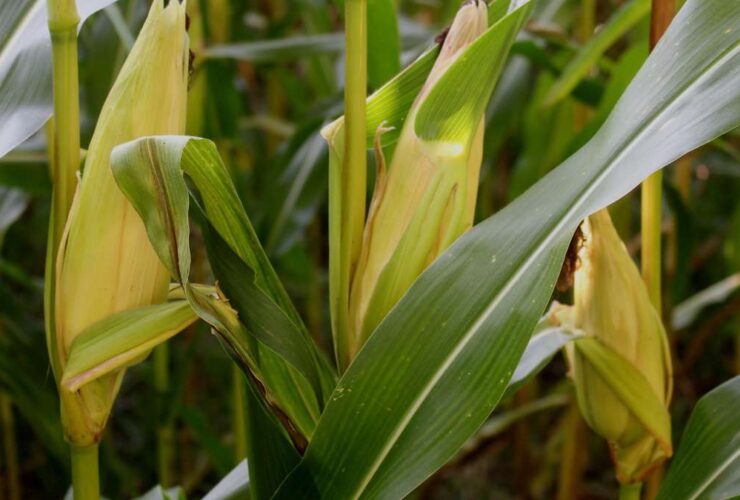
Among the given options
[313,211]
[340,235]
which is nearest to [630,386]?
[340,235]

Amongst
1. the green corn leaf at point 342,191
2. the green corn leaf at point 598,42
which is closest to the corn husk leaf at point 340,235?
the green corn leaf at point 342,191

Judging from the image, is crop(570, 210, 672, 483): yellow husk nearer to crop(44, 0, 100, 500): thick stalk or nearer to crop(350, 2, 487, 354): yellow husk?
crop(350, 2, 487, 354): yellow husk

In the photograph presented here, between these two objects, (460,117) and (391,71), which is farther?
(391,71)

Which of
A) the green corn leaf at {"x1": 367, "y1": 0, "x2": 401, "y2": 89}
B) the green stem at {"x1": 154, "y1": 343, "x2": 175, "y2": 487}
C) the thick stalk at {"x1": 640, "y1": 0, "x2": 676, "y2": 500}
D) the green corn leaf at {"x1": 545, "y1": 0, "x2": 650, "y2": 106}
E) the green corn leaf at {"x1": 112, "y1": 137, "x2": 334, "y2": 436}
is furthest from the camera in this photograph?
the green stem at {"x1": 154, "y1": 343, "x2": 175, "y2": 487}

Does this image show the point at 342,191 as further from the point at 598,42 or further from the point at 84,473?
the point at 598,42

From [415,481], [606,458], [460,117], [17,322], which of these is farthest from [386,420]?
[606,458]

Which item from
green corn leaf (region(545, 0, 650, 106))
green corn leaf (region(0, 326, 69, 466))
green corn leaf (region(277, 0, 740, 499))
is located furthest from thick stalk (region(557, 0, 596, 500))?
green corn leaf (region(277, 0, 740, 499))

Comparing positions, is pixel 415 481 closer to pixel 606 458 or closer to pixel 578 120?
pixel 578 120
